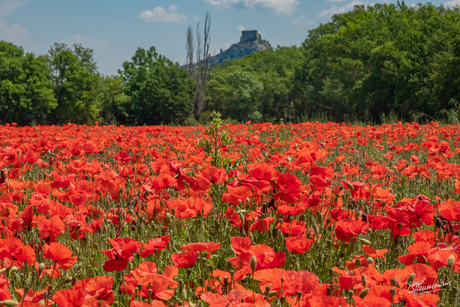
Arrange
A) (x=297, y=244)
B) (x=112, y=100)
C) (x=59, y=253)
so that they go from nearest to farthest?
(x=59, y=253) → (x=297, y=244) → (x=112, y=100)

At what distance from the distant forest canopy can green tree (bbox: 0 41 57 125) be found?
103 millimetres

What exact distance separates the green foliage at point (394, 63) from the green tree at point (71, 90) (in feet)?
85.2

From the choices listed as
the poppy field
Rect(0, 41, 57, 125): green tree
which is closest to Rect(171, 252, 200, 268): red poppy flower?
the poppy field

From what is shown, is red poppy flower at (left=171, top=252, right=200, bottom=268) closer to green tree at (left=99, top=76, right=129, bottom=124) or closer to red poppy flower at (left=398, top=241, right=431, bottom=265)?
red poppy flower at (left=398, top=241, right=431, bottom=265)

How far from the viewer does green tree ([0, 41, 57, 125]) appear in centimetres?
3612

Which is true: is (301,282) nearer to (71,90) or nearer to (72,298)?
(72,298)

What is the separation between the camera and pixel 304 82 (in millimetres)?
48281

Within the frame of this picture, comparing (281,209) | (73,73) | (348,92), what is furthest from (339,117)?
(281,209)

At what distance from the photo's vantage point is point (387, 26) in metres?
33.8

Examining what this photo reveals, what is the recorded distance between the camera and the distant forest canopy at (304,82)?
25.1 meters

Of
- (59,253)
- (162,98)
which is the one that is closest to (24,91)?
(162,98)

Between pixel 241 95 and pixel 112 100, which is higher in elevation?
pixel 241 95

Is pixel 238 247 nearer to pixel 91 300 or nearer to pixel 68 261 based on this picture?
pixel 91 300

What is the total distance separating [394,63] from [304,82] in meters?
22.0
